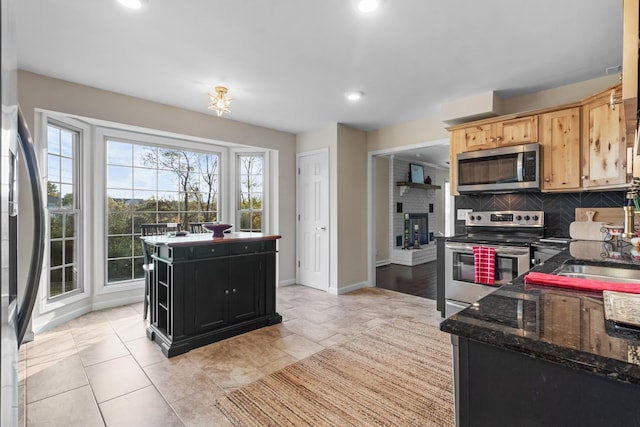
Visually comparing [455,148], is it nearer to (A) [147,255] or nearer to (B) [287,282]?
(B) [287,282]

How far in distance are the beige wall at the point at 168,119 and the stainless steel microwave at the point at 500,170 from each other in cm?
260

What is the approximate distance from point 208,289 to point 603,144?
3.59 metres

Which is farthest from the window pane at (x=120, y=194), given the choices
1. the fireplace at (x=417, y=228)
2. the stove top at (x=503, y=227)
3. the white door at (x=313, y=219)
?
the fireplace at (x=417, y=228)

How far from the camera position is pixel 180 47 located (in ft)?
8.05

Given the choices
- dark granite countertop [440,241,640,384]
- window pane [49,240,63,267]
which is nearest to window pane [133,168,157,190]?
window pane [49,240,63,267]

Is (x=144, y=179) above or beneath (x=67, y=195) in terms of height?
above

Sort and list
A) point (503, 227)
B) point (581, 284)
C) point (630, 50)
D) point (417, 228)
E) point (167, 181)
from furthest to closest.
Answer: point (417, 228) < point (167, 181) < point (503, 227) < point (581, 284) < point (630, 50)

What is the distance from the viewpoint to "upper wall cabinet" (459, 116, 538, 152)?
3.09 metres

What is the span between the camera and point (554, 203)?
3.21 m

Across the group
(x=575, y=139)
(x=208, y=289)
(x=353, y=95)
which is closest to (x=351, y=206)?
(x=353, y=95)

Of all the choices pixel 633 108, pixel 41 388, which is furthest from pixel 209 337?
pixel 633 108

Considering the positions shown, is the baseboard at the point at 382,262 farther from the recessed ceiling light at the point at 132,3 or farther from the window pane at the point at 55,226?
the recessed ceiling light at the point at 132,3

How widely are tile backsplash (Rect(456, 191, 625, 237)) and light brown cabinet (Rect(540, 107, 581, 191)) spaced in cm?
31

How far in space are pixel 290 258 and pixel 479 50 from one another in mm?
3728
